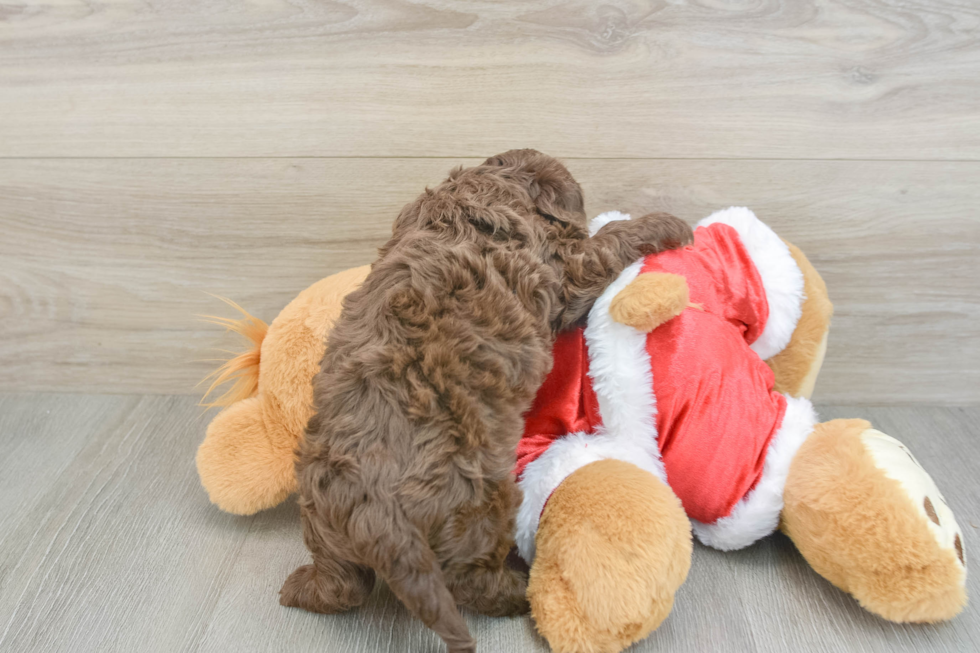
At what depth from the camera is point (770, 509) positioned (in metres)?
0.82

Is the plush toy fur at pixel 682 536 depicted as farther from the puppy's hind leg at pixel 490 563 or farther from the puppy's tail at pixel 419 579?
the puppy's tail at pixel 419 579

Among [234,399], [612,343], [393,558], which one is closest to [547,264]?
[612,343]

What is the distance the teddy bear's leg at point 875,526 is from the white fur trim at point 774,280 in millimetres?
172

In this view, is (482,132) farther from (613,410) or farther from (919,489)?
(919,489)

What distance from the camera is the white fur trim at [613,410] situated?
812mm

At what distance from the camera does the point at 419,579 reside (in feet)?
2.08

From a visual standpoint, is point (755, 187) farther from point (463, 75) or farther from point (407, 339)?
point (407, 339)

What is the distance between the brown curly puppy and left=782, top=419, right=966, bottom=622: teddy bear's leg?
0.34m

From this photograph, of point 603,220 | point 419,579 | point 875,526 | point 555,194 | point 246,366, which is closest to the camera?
point 419,579

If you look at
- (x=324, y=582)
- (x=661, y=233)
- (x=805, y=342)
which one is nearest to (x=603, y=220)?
(x=661, y=233)

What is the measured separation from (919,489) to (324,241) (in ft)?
3.05

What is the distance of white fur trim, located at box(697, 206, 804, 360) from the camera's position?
3.05ft

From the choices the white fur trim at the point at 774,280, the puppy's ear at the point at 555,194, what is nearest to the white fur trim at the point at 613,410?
the puppy's ear at the point at 555,194

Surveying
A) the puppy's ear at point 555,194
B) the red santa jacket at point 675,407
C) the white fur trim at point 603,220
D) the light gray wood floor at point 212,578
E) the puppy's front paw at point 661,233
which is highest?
the puppy's ear at point 555,194
